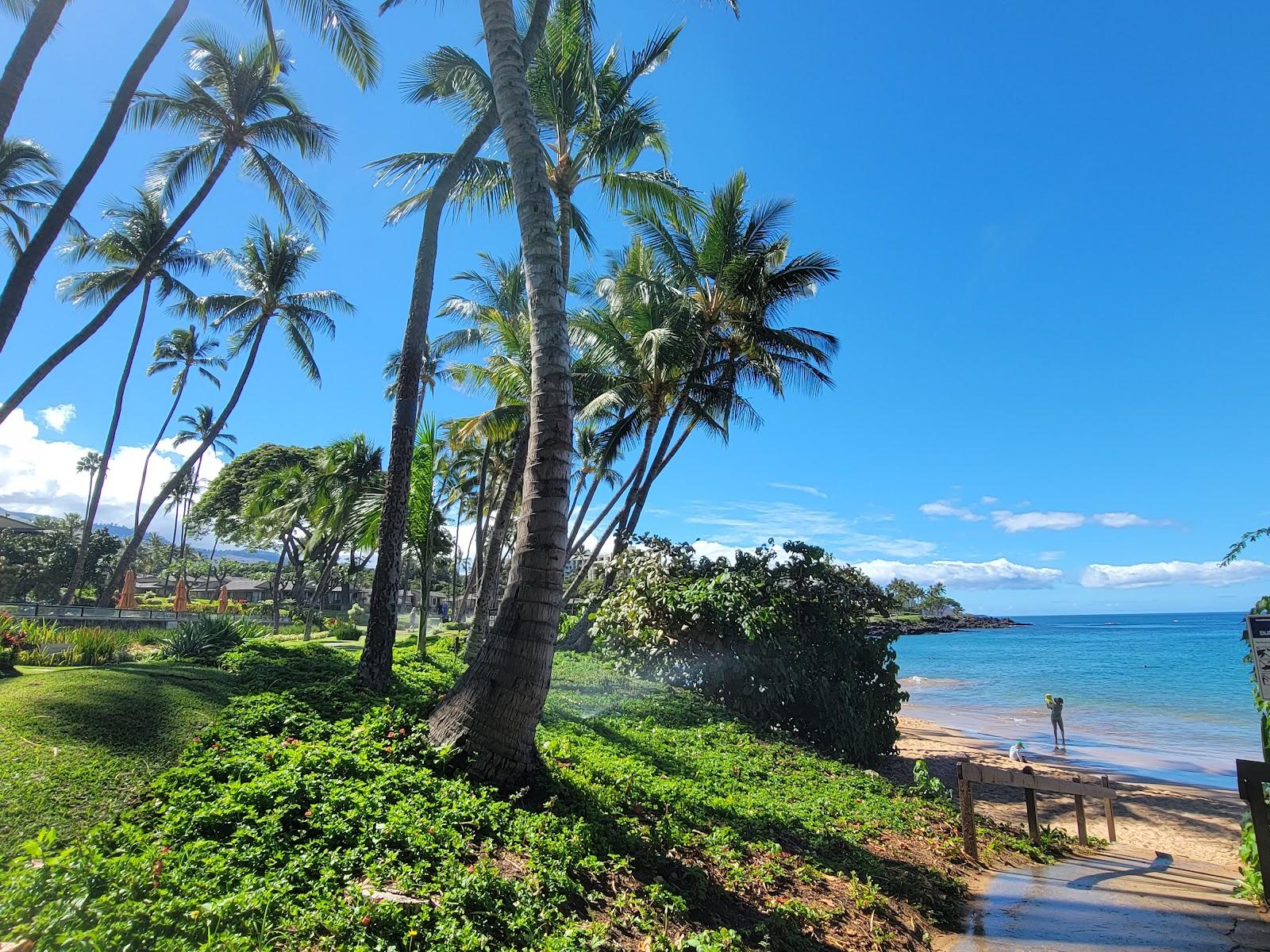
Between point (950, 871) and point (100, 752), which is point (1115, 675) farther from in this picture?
point (100, 752)

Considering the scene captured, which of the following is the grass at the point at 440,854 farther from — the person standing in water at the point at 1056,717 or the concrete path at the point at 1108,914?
the person standing in water at the point at 1056,717

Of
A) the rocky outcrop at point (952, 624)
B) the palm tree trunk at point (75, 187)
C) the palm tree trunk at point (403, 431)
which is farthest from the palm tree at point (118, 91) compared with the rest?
the rocky outcrop at point (952, 624)

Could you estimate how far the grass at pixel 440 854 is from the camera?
9.00ft

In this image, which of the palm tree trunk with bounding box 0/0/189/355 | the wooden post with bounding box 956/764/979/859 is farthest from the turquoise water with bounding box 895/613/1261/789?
the palm tree trunk with bounding box 0/0/189/355

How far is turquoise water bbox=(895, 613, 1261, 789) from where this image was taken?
1614 centimetres

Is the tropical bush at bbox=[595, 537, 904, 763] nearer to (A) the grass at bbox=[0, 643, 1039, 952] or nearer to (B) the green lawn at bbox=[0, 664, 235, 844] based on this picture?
(A) the grass at bbox=[0, 643, 1039, 952]

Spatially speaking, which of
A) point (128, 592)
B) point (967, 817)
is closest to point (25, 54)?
point (967, 817)

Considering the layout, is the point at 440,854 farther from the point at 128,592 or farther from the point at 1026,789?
the point at 128,592

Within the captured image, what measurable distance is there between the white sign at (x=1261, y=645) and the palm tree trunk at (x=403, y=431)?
26.2 feet

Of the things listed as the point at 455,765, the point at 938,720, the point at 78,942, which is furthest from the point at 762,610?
the point at 938,720

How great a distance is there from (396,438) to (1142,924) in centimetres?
838

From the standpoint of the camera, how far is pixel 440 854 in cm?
351

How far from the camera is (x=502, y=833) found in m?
3.99

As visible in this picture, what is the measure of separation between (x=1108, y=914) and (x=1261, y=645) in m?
2.33
